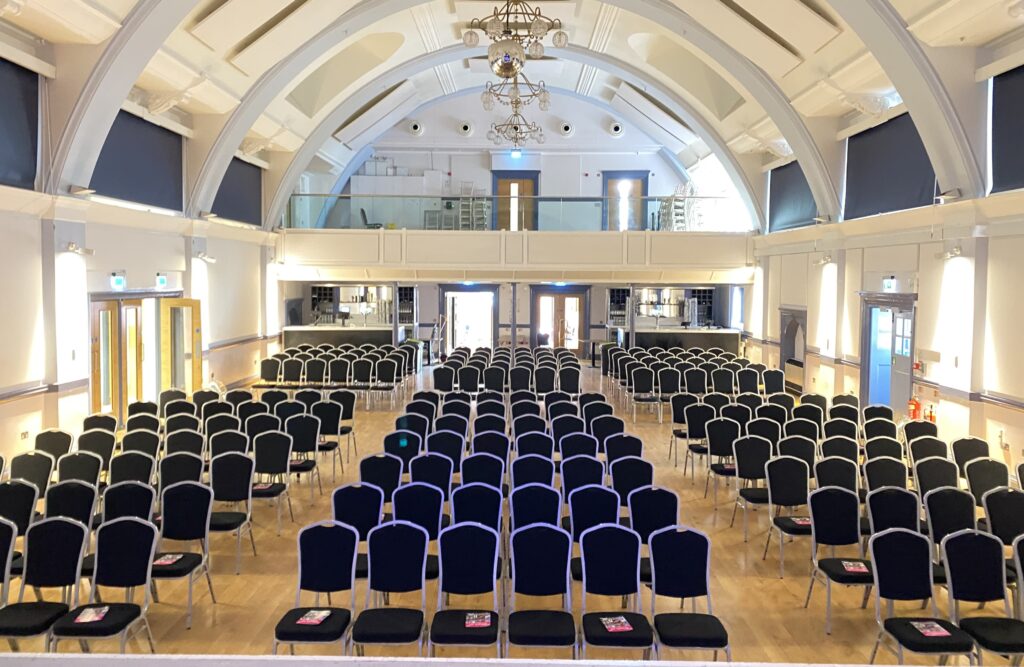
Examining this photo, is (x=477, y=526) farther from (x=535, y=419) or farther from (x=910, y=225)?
(x=910, y=225)

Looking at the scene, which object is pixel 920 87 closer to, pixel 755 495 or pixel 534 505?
pixel 755 495

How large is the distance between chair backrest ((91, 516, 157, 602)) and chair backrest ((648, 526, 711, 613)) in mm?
3697

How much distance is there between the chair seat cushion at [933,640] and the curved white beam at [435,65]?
54.5 feet

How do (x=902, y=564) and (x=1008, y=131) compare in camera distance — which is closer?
(x=902, y=564)

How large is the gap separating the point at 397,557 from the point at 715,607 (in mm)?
2927

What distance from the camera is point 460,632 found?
4.93 meters

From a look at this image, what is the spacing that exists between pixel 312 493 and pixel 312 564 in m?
4.26

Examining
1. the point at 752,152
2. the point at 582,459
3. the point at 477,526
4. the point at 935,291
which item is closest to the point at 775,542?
the point at 582,459

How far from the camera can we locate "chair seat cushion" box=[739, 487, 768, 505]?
801cm

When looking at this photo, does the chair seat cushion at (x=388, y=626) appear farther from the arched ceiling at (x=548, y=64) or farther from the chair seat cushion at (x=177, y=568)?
the arched ceiling at (x=548, y=64)

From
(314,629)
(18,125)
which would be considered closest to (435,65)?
(18,125)

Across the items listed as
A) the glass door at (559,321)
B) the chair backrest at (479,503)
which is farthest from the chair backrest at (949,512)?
the glass door at (559,321)

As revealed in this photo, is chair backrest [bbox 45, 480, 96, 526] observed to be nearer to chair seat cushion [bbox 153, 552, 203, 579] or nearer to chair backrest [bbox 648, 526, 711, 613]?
chair seat cushion [bbox 153, 552, 203, 579]

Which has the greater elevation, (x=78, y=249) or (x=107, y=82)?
(x=107, y=82)
